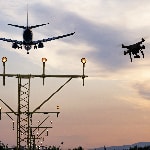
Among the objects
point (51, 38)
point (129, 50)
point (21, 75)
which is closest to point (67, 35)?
point (51, 38)

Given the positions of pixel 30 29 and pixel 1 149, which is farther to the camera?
pixel 30 29

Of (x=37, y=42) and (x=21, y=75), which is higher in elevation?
(x=37, y=42)

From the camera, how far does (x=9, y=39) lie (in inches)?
3967

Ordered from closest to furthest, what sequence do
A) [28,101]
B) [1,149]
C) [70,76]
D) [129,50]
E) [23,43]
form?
[70,76]
[28,101]
[129,50]
[1,149]
[23,43]

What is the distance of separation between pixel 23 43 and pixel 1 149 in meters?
25.2

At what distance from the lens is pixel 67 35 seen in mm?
102188

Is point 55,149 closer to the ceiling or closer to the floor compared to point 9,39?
closer to the floor

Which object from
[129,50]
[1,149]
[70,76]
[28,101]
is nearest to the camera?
[70,76]

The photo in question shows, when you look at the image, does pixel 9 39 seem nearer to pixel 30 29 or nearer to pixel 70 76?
pixel 30 29

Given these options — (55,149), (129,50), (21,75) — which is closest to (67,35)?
(55,149)

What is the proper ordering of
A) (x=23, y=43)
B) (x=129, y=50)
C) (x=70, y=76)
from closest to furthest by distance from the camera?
1. (x=70, y=76)
2. (x=129, y=50)
3. (x=23, y=43)

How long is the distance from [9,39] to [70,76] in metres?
74.2

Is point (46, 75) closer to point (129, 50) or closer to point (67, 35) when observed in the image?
point (129, 50)

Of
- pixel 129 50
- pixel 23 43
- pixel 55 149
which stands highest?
pixel 23 43
